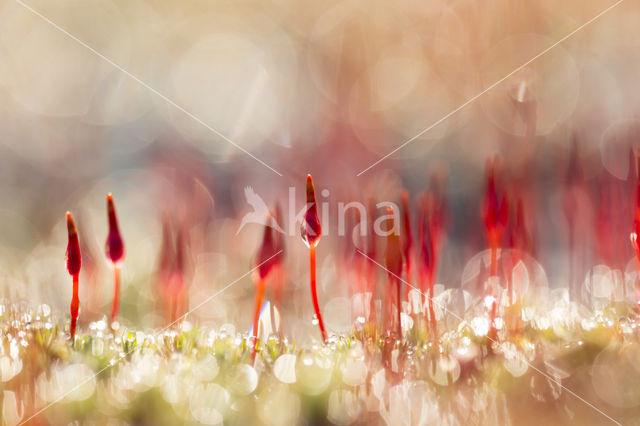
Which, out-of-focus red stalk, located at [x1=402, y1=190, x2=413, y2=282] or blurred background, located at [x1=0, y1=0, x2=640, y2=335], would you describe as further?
blurred background, located at [x1=0, y1=0, x2=640, y2=335]

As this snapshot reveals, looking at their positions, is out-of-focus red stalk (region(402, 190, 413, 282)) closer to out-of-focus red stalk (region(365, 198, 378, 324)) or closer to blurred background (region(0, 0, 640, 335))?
out-of-focus red stalk (region(365, 198, 378, 324))

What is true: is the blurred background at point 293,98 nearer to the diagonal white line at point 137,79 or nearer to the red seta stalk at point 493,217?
the diagonal white line at point 137,79

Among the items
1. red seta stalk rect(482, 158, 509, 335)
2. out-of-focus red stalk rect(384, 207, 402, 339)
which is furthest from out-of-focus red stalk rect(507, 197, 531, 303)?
out-of-focus red stalk rect(384, 207, 402, 339)

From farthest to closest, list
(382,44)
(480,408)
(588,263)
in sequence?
1. (382,44)
2. (588,263)
3. (480,408)

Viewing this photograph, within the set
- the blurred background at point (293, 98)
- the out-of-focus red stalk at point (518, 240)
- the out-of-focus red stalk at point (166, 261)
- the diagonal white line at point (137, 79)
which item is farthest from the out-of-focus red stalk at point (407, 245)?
the diagonal white line at point (137, 79)

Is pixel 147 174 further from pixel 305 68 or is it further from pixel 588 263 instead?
pixel 588 263

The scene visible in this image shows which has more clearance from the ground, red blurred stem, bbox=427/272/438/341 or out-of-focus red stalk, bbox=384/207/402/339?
out-of-focus red stalk, bbox=384/207/402/339

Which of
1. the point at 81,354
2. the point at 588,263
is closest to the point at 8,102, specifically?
the point at 81,354

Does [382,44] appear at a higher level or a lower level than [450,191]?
higher
